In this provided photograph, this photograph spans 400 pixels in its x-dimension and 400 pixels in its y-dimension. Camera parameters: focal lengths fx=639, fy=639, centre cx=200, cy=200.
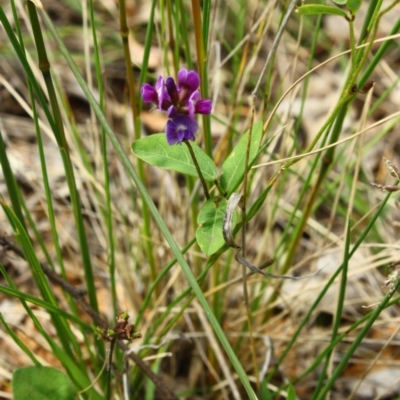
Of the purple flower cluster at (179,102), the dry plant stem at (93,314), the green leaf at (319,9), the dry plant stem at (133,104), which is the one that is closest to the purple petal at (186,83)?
the purple flower cluster at (179,102)

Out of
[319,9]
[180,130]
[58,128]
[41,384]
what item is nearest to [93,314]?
[41,384]

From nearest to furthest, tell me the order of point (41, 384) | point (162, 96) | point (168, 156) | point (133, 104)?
point (162, 96) → point (168, 156) → point (41, 384) → point (133, 104)

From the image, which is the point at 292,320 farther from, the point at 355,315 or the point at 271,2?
the point at 271,2

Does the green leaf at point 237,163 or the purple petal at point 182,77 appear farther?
the green leaf at point 237,163

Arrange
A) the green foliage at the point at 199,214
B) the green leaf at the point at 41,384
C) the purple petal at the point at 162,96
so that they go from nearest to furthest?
the purple petal at the point at 162,96, the green foliage at the point at 199,214, the green leaf at the point at 41,384

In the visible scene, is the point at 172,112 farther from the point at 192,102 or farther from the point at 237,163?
the point at 237,163

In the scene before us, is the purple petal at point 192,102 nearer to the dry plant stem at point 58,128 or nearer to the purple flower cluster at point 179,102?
the purple flower cluster at point 179,102
